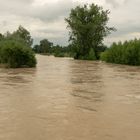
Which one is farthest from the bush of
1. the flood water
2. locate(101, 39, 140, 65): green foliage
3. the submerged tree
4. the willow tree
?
the willow tree

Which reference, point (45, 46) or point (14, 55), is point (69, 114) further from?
point (45, 46)

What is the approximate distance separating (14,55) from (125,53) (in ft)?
50.8

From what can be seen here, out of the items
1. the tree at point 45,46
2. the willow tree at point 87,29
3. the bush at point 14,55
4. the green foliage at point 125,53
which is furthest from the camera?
the tree at point 45,46

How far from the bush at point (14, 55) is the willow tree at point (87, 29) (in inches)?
1170

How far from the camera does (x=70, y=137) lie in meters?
7.62

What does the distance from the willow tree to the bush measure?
29.7 meters

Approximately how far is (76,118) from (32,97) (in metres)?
3.70

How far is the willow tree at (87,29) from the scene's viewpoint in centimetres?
6088

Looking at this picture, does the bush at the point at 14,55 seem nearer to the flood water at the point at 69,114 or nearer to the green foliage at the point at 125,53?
the green foliage at the point at 125,53

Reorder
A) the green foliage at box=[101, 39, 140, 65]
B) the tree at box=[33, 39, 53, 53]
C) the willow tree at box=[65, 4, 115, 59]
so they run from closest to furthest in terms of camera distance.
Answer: the green foliage at box=[101, 39, 140, 65] < the willow tree at box=[65, 4, 115, 59] < the tree at box=[33, 39, 53, 53]

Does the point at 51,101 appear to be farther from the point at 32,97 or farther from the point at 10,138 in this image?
the point at 10,138

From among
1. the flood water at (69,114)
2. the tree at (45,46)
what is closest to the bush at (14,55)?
the flood water at (69,114)

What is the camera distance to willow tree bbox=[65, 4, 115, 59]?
60875mm

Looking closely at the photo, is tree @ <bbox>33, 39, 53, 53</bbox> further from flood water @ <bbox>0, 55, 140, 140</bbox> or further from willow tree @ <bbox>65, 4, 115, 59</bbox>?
→ flood water @ <bbox>0, 55, 140, 140</bbox>
